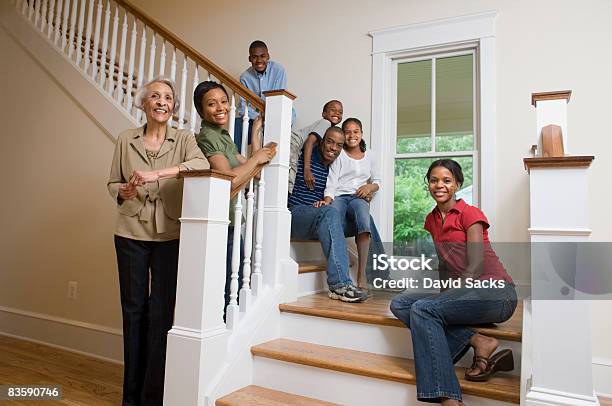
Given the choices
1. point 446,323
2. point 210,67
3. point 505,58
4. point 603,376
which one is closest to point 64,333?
point 210,67

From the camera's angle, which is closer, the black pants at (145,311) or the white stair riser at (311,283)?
the black pants at (145,311)

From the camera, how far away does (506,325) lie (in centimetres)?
195

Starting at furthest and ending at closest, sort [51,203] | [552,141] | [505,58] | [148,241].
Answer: [51,203] → [505,58] → [148,241] → [552,141]

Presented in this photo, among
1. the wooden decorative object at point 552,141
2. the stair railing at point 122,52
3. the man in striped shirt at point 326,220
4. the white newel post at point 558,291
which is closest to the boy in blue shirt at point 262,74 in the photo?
the stair railing at point 122,52

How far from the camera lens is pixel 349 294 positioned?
8.02 feet

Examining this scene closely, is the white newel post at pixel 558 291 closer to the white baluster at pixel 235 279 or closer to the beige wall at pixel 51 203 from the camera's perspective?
the white baluster at pixel 235 279

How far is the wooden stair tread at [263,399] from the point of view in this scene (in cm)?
181

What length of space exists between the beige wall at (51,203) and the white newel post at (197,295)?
5.38ft

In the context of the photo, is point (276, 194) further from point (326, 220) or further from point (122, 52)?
point (122, 52)

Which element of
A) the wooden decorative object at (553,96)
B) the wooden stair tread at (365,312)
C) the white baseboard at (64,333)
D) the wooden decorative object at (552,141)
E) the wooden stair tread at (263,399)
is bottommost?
the white baseboard at (64,333)

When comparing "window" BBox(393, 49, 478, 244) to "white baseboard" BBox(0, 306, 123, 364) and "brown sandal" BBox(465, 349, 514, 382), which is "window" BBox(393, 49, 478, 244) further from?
"white baseboard" BBox(0, 306, 123, 364)

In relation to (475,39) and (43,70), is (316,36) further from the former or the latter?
(43,70)

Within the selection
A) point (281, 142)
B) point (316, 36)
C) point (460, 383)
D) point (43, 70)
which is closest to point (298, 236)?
point (281, 142)

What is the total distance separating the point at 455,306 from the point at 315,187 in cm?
139
